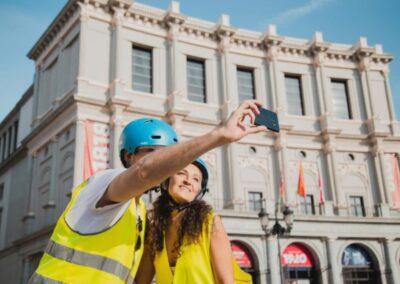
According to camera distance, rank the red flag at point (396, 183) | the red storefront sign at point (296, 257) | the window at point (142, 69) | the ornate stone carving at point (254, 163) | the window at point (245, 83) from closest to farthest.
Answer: the red storefront sign at point (296, 257) < the window at point (142, 69) < the ornate stone carving at point (254, 163) < the red flag at point (396, 183) < the window at point (245, 83)

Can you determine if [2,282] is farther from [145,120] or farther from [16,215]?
[145,120]

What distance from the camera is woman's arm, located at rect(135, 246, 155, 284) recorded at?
7.63ft

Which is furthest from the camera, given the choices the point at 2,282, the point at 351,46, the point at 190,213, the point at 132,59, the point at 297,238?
the point at 351,46

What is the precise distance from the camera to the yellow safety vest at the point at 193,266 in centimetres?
206

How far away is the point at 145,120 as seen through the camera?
7.67 feet

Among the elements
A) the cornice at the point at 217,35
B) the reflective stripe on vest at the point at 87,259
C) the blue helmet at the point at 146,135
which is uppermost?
the cornice at the point at 217,35

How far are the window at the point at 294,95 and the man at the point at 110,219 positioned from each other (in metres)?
23.7

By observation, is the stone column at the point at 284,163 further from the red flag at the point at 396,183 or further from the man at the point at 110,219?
the man at the point at 110,219

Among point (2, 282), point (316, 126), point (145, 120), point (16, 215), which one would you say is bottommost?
point (145, 120)

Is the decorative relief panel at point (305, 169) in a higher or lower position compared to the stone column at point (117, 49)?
lower

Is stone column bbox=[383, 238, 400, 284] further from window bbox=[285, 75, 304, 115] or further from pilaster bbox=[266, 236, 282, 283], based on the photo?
window bbox=[285, 75, 304, 115]

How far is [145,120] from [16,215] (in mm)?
25444

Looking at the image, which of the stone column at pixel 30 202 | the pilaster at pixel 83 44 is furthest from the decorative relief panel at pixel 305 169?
the stone column at pixel 30 202

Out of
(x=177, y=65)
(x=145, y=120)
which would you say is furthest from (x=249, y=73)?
(x=145, y=120)
